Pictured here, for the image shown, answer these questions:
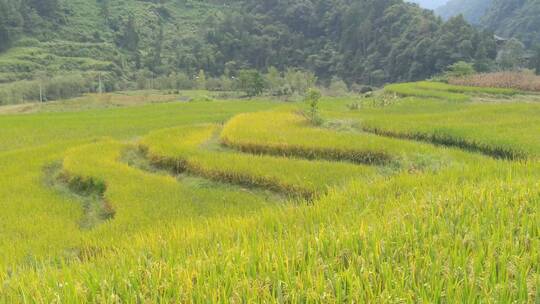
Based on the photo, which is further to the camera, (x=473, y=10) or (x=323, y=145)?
(x=473, y=10)

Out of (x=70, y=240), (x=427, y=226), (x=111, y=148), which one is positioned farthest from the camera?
(x=111, y=148)

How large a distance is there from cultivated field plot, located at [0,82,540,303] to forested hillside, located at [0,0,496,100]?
140ft

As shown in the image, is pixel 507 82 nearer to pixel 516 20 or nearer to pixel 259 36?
pixel 259 36

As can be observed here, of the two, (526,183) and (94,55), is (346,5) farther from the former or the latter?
(526,183)

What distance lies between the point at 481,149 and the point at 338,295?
8.30 metres

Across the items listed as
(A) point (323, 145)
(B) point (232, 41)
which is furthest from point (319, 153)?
(B) point (232, 41)

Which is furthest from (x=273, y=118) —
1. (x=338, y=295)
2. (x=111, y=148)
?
(x=338, y=295)

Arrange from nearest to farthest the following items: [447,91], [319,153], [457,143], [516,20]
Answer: [319,153], [457,143], [447,91], [516,20]

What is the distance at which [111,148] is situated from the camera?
10.9 meters

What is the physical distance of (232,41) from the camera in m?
70.1

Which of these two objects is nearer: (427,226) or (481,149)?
(427,226)

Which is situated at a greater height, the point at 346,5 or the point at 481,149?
the point at 346,5

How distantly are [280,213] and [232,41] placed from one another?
6837 cm

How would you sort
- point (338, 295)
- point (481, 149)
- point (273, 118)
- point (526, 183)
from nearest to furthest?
1. point (338, 295)
2. point (526, 183)
3. point (481, 149)
4. point (273, 118)
